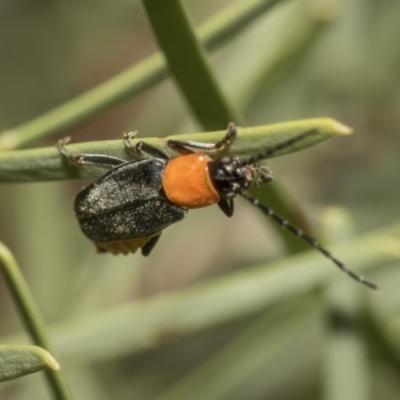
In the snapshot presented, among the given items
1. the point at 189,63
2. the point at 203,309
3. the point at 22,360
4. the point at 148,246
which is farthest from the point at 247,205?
the point at 22,360

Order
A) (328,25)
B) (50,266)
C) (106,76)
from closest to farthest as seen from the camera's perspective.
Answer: (328,25), (50,266), (106,76)

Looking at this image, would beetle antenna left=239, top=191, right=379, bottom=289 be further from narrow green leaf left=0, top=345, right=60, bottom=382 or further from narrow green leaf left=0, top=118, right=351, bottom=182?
narrow green leaf left=0, top=345, right=60, bottom=382

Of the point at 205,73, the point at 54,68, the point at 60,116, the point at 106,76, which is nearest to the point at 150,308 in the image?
the point at 60,116

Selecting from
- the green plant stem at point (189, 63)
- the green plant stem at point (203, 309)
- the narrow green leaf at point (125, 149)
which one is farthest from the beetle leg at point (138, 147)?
the green plant stem at point (203, 309)

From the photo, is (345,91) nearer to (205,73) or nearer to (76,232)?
(76,232)

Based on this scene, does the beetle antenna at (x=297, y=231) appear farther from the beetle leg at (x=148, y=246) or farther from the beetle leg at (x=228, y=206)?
the beetle leg at (x=148, y=246)

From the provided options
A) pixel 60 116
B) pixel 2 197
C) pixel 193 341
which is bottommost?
pixel 193 341
